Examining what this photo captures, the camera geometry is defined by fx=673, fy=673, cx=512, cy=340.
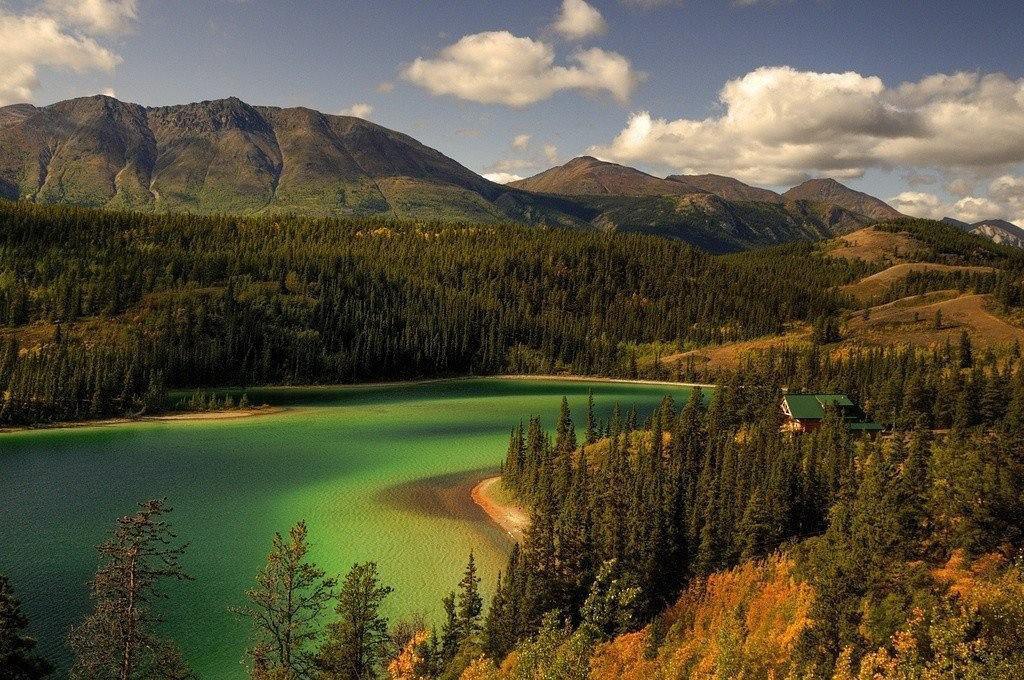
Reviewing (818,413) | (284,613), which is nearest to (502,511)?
(284,613)

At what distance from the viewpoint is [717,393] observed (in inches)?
4688

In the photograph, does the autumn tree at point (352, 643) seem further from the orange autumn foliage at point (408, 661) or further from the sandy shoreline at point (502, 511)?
the sandy shoreline at point (502, 511)

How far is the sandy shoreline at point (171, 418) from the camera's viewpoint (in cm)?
12929

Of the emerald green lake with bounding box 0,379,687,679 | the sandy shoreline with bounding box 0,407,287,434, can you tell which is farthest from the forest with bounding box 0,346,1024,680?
the sandy shoreline with bounding box 0,407,287,434

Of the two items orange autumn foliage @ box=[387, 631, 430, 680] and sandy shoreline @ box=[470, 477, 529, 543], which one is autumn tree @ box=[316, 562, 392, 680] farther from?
sandy shoreline @ box=[470, 477, 529, 543]

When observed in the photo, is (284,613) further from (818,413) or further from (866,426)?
(866,426)

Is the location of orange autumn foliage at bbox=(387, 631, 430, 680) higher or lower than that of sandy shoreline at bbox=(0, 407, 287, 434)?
higher

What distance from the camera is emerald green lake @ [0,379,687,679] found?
5344 centimetres

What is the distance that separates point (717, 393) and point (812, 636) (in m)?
85.9

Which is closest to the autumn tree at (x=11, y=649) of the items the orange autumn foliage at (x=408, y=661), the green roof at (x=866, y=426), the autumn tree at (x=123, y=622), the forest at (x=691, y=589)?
the forest at (x=691, y=589)

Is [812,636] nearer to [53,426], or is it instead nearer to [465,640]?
[465,640]

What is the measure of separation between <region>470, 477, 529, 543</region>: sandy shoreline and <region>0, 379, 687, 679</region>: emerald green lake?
1.52 metres

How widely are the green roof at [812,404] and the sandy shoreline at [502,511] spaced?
43434 millimetres

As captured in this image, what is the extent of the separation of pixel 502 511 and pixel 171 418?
9483 centimetres
